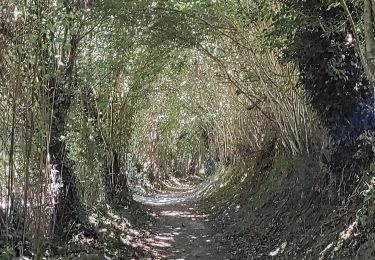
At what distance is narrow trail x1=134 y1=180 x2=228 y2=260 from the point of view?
27.9 ft

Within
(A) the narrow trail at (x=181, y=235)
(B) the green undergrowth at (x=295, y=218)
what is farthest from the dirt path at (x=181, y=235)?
(B) the green undergrowth at (x=295, y=218)

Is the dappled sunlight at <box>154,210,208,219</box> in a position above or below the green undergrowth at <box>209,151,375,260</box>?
below

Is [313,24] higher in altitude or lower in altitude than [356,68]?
higher

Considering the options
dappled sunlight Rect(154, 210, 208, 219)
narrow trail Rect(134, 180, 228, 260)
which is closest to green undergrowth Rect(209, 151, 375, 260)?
narrow trail Rect(134, 180, 228, 260)

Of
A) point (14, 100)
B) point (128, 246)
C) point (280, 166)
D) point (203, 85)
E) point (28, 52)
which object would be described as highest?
point (203, 85)

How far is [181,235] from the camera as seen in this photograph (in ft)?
34.6

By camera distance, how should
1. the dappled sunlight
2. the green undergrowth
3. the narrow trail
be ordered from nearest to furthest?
1. the green undergrowth
2. the narrow trail
3. the dappled sunlight

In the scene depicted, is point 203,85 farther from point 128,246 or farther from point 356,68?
point 356,68

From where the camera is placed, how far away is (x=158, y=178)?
27906 millimetres

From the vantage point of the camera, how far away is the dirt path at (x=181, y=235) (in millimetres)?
8508

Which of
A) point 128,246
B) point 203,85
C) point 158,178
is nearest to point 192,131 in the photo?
point 158,178

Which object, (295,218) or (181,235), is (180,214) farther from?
(295,218)

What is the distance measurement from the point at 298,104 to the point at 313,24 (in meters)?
2.73

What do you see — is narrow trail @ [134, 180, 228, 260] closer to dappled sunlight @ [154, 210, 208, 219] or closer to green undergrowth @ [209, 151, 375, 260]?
dappled sunlight @ [154, 210, 208, 219]
